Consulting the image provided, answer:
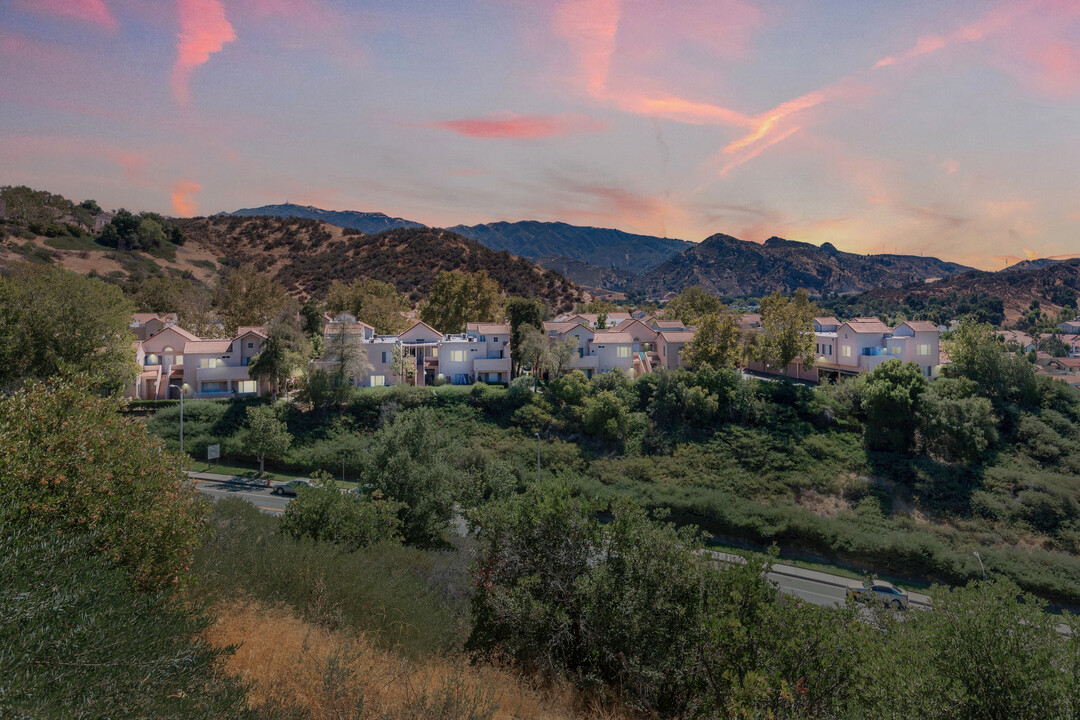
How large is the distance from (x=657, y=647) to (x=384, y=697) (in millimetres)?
4596

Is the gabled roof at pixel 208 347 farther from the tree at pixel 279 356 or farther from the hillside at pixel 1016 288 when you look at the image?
the hillside at pixel 1016 288

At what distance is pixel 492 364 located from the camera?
44188 mm

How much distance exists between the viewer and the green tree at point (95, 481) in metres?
7.21

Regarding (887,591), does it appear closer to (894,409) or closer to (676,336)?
(894,409)

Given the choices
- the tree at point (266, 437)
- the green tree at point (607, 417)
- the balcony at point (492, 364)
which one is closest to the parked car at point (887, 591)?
the green tree at point (607, 417)

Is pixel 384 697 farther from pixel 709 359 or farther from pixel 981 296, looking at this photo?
pixel 981 296

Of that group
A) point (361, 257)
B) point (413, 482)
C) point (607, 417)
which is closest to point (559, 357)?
point (607, 417)

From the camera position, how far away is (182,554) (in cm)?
858

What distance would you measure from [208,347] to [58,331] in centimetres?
970

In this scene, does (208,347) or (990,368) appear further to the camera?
(208,347)

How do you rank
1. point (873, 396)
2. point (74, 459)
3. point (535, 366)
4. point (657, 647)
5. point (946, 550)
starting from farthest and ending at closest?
point (535, 366) → point (873, 396) → point (946, 550) → point (657, 647) → point (74, 459)

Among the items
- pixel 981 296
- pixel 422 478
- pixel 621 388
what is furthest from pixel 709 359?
pixel 981 296

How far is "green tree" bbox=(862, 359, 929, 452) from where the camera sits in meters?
34.2

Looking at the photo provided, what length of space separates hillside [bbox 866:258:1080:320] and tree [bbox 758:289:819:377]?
126 m
